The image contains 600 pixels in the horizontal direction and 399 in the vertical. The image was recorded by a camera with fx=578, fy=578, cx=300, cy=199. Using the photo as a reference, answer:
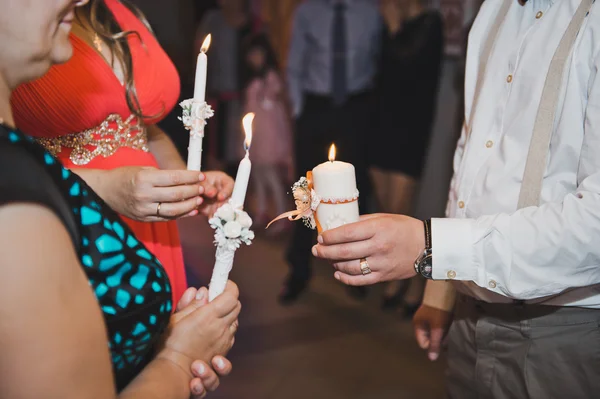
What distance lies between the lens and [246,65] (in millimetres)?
5707

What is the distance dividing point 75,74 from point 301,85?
9.39 feet

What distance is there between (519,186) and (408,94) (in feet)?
9.61

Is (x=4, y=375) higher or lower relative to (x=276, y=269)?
higher

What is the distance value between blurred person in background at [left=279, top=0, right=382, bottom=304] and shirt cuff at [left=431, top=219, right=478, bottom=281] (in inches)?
114

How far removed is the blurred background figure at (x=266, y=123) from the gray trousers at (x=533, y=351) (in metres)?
4.33

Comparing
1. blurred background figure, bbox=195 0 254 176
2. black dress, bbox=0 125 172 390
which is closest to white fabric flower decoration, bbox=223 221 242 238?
black dress, bbox=0 125 172 390

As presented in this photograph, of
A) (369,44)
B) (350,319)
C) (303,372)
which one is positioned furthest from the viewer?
(369,44)

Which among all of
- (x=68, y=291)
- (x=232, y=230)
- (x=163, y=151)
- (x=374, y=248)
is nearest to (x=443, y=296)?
(x=374, y=248)

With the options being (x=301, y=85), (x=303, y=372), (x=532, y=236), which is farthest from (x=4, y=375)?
(x=301, y=85)

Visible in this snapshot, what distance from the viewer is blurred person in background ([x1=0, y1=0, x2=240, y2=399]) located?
2.19ft

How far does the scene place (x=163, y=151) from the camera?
1.84 meters

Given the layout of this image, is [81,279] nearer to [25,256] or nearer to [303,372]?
[25,256]

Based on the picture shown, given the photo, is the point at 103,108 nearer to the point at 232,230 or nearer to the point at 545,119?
the point at 232,230

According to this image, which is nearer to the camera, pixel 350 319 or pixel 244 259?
pixel 350 319
